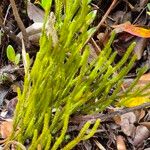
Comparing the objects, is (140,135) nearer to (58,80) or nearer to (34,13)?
(58,80)

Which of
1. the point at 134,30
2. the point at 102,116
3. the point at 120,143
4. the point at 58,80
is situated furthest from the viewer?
the point at 134,30

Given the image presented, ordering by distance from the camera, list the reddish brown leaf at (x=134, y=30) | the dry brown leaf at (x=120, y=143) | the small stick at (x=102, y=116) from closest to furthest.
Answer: the small stick at (x=102, y=116)
the dry brown leaf at (x=120, y=143)
the reddish brown leaf at (x=134, y=30)

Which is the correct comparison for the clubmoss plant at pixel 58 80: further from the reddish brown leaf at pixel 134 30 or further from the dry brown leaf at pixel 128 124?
the reddish brown leaf at pixel 134 30

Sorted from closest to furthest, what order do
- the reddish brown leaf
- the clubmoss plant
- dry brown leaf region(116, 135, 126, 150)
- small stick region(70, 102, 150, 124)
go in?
the clubmoss plant < small stick region(70, 102, 150, 124) < dry brown leaf region(116, 135, 126, 150) < the reddish brown leaf

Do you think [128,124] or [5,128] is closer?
[5,128]

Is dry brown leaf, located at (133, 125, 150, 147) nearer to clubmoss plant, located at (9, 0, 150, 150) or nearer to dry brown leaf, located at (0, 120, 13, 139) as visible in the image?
clubmoss plant, located at (9, 0, 150, 150)

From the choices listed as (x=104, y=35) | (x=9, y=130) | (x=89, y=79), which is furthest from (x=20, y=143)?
(x=104, y=35)

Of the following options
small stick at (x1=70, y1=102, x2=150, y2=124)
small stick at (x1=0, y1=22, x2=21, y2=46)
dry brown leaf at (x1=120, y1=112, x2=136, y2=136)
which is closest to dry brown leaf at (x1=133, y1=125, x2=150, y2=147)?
dry brown leaf at (x1=120, y1=112, x2=136, y2=136)

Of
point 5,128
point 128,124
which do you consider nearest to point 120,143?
point 128,124

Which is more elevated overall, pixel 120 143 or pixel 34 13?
pixel 34 13

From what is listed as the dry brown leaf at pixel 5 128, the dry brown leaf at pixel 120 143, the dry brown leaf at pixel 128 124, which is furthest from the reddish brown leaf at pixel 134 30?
the dry brown leaf at pixel 5 128
